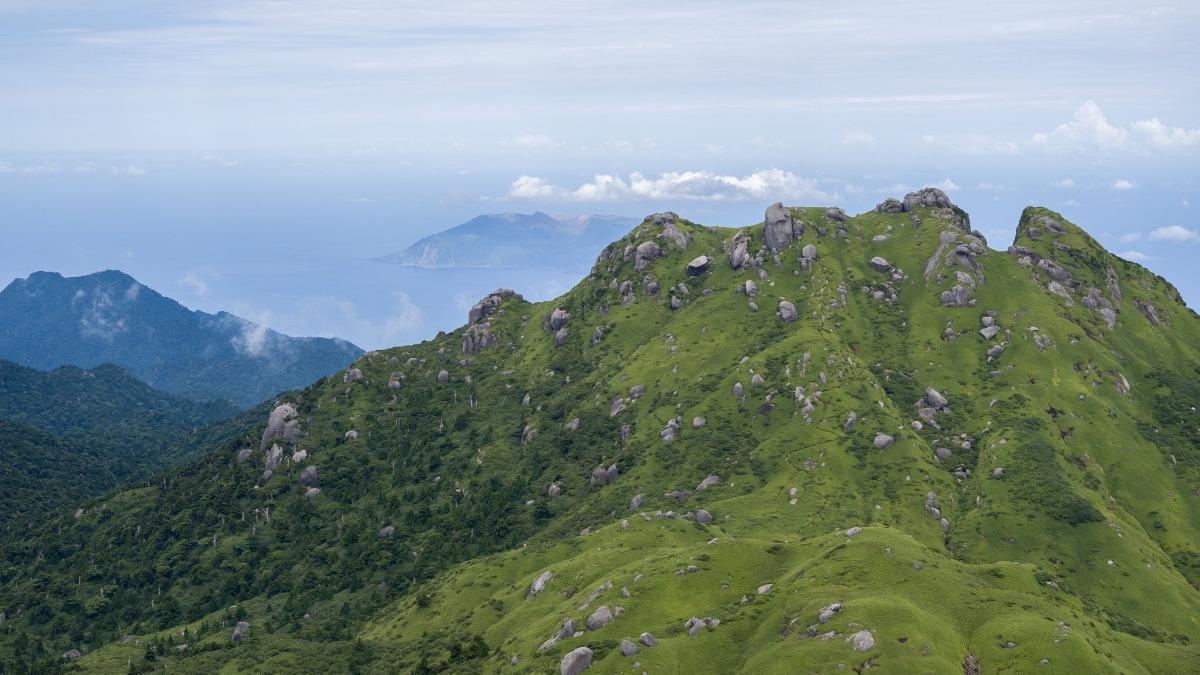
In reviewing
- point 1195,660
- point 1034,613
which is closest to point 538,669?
point 1034,613

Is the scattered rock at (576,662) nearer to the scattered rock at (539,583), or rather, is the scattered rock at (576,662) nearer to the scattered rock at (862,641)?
the scattered rock at (862,641)

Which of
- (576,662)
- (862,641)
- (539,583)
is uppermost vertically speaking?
(862,641)

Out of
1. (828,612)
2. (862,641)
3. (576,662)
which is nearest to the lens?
(862,641)

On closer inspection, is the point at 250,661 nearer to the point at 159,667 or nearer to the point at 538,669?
the point at 159,667

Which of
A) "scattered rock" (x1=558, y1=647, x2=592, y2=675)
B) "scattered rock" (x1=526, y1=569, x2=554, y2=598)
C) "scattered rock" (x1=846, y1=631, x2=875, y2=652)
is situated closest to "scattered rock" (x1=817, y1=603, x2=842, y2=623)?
"scattered rock" (x1=846, y1=631, x2=875, y2=652)

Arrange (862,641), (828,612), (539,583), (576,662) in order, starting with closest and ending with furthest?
(862,641) < (828,612) < (576,662) < (539,583)

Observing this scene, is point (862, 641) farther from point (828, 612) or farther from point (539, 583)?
point (539, 583)

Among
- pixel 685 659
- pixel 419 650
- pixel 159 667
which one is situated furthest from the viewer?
pixel 159 667

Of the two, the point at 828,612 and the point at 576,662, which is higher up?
the point at 828,612

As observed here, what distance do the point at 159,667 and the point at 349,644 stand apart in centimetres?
4685

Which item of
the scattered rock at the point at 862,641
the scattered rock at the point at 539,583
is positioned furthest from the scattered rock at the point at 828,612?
the scattered rock at the point at 539,583

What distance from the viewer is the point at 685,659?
135m

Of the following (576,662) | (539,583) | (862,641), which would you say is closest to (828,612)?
(862,641)

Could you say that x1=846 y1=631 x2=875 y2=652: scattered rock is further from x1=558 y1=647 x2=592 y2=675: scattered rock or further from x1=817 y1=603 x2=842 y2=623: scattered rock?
x1=558 y1=647 x2=592 y2=675: scattered rock
